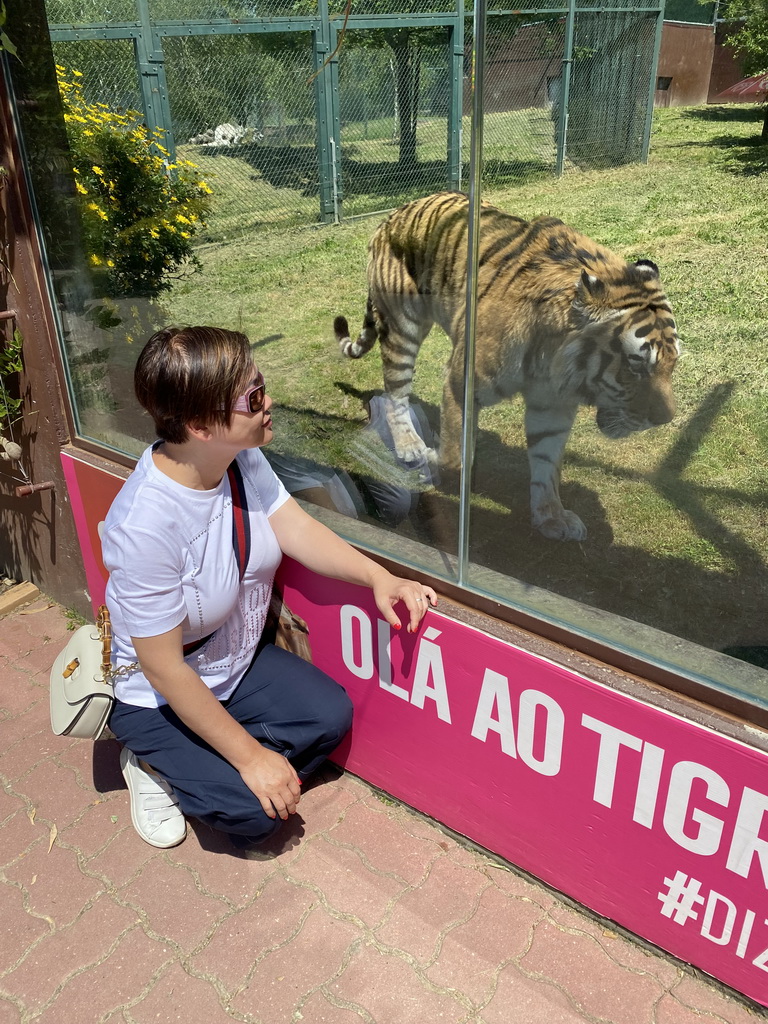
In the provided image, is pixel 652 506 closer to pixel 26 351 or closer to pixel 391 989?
pixel 391 989

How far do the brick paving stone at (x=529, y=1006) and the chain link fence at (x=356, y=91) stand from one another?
1.76 meters

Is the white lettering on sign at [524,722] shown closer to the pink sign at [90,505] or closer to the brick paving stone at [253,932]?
the brick paving stone at [253,932]

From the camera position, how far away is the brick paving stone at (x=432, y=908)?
72.4 inches

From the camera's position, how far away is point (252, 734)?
7.06ft

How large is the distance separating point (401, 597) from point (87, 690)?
0.91 metres

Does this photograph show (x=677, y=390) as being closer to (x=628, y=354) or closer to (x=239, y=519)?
(x=628, y=354)

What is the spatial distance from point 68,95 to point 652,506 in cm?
220

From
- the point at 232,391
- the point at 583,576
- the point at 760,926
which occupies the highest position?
the point at 232,391

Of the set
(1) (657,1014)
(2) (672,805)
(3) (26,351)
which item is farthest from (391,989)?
(3) (26,351)

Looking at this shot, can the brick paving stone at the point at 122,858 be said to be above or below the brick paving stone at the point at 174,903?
below

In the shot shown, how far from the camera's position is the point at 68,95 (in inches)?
98.8

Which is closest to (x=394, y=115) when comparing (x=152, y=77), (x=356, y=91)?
(x=356, y=91)

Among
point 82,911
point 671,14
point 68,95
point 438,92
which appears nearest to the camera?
point 671,14

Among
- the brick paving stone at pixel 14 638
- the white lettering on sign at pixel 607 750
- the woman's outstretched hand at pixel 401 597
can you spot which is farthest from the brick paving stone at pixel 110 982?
the brick paving stone at pixel 14 638
